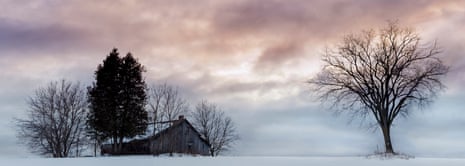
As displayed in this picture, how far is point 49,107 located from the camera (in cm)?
5497

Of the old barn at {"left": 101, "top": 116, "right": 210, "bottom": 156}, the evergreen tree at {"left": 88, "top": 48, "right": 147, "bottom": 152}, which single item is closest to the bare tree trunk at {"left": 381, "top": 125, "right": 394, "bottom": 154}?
the old barn at {"left": 101, "top": 116, "right": 210, "bottom": 156}

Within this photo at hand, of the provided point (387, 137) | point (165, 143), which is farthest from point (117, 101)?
point (387, 137)

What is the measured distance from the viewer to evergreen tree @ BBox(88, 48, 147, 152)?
155 ft

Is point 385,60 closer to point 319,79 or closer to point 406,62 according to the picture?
point 406,62

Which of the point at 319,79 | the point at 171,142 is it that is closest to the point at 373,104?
the point at 319,79

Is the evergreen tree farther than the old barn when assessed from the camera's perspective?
Yes

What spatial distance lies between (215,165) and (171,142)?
72.9 ft

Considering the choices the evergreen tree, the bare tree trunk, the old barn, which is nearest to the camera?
the bare tree trunk

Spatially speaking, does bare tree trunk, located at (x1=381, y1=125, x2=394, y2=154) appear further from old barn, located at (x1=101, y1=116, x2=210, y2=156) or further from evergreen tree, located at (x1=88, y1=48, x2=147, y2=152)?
evergreen tree, located at (x1=88, y1=48, x2=147, y2=152)

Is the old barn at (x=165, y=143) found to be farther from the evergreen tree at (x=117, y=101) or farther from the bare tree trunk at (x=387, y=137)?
the bare tree trunk at (x=387, y=137)

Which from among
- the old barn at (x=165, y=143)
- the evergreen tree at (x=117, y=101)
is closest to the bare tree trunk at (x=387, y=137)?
the old barn at (x=165, y=143)

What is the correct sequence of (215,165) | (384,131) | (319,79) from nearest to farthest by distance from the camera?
(215,165), (384,131), (319,79)

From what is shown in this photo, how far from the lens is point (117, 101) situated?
1898 inches

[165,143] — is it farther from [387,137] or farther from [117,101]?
[387,137]
